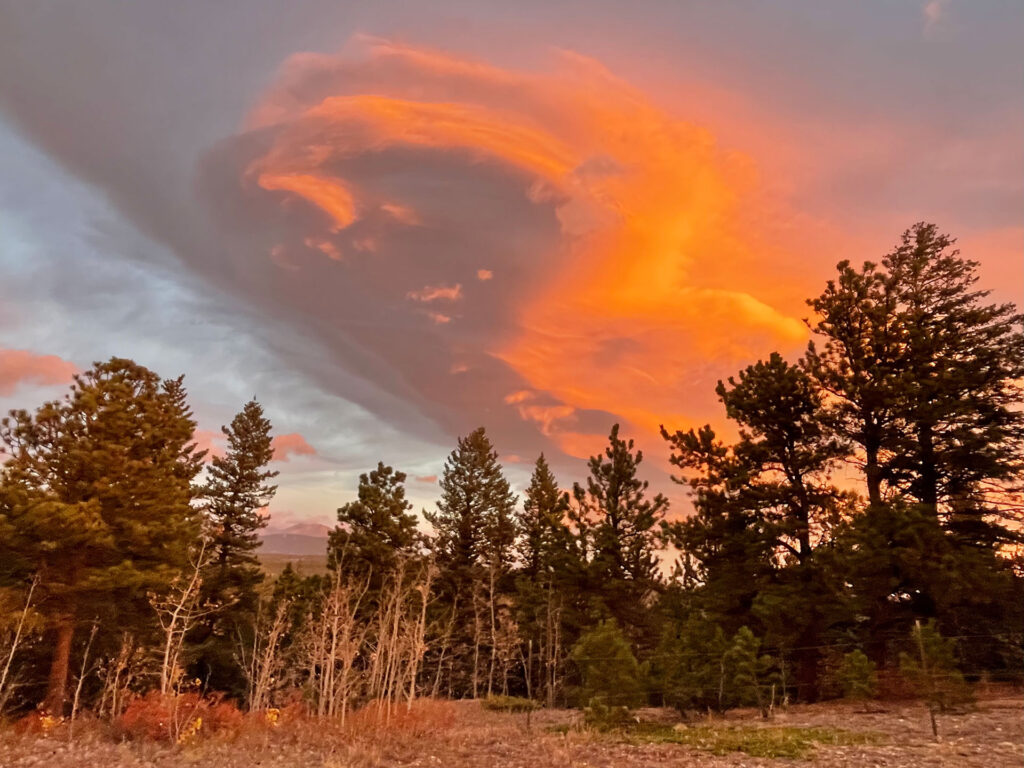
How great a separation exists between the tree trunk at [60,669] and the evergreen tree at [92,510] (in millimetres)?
34

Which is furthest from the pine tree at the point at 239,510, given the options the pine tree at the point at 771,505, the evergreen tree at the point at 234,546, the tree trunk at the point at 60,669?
the pine tree at the point at 771,505

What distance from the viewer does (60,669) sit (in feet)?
69.9

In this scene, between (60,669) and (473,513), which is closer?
(60,669)

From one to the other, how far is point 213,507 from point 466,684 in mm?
19311

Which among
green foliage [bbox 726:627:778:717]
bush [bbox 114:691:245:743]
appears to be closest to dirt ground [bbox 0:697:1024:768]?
bush [bbox 114:691:245:743]

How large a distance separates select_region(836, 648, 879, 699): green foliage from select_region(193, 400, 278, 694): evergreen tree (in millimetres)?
29056

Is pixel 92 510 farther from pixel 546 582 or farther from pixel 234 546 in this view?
pixel 546 582

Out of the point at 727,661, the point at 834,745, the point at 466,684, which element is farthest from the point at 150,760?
the point at 466,684

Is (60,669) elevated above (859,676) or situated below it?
below

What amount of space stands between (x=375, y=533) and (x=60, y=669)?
17216mm

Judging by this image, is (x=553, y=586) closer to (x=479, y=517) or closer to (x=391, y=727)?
(x=479, y=517)

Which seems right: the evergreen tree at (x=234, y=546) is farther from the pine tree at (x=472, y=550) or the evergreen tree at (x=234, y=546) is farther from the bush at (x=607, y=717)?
the bush at (x=607, y=717)

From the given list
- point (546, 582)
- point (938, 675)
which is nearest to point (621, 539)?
point (546, 582)

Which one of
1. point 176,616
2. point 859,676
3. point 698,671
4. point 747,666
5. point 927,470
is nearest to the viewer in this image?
point 176,616
